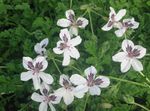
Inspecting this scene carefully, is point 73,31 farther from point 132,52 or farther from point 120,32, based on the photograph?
point 132,52

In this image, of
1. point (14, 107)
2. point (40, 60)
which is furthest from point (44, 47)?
point (14, 107)

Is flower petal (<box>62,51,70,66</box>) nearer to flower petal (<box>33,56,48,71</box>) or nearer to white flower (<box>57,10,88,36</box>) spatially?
flower petal (<box>33,56,48,71</box>)

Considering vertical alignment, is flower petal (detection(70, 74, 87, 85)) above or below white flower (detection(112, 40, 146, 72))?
below

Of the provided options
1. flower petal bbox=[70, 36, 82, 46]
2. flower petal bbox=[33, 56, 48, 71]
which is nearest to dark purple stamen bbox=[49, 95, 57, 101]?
flower petal bbox=[33, 56, 48, 71]

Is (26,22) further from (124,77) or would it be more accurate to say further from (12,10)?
(124,77)

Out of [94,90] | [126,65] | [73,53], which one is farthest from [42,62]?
[126,65]

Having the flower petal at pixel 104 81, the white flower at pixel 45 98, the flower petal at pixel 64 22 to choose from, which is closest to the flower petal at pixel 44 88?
the white flower at pixel 45 98

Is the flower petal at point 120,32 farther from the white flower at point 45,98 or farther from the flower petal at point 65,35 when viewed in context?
the white flower at point 45,98
